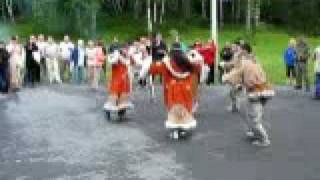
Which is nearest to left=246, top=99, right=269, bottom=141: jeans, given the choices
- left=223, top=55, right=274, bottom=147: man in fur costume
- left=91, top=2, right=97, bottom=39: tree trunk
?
left=223, top=55, right=274, bottom=147: man in fur costume

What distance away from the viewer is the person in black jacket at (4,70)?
27469mm

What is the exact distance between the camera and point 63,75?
3331 cm

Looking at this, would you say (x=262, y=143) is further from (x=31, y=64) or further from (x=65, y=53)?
(x=65, y=53)

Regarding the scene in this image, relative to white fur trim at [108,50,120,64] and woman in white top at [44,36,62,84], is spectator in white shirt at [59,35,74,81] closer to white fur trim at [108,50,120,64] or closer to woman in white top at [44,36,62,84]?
woman in white top at [44,36,62,84]

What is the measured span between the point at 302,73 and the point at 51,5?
128 feet

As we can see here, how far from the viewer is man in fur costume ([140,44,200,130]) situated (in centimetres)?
1634

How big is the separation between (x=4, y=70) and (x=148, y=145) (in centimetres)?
1318

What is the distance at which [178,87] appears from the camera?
1648 cm

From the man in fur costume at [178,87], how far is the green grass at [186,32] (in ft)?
116

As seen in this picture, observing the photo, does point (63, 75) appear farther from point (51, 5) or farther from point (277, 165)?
point (51, 5)

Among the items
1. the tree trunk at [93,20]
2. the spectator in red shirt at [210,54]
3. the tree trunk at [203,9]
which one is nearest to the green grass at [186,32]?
the tree trunk at [93,20]

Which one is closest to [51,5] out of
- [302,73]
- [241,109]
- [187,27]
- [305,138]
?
[187,27]

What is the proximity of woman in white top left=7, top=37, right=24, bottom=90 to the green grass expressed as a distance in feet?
79.5

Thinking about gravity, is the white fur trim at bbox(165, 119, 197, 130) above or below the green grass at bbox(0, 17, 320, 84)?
below
